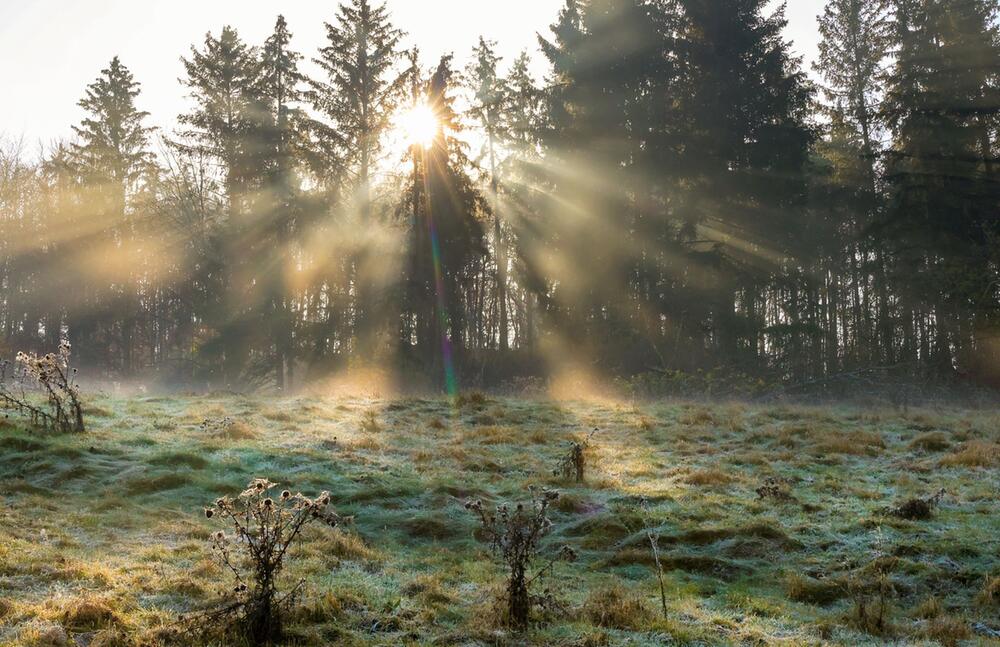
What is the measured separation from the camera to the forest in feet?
19.9

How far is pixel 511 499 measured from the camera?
953 cm

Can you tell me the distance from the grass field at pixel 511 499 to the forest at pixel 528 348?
6 cm

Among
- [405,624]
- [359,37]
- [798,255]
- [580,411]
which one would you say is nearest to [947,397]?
[798,255]

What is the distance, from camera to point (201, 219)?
33.3 metres

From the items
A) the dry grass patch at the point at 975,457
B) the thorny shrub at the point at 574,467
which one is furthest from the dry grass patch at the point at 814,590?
the dry grass patch at the point at 975,457

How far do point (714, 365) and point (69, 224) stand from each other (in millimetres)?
33433

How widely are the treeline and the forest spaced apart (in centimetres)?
15

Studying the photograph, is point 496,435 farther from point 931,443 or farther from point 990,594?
point 990,594

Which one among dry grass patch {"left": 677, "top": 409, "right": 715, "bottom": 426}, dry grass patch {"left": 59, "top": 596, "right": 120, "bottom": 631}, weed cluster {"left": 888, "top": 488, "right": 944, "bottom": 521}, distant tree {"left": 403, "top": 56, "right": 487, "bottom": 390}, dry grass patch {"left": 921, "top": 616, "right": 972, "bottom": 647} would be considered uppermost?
distant tree {"left": 403, "top": 56, "right": 487, "bottom": 390}

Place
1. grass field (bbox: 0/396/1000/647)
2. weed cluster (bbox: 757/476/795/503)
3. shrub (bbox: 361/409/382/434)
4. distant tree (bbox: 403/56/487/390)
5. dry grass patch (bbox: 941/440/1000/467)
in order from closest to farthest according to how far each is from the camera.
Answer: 1. grass field (bbox: 0/396/1000/647)
2. weed cluster (bbox: 757/476/795/503)
3. dry grass patch (bbox: 941/440/1000/467)
4. shrub (bbox: 361/409/382/434)
5. distant tree (bbox: 403/56/487/390)

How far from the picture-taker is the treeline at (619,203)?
84.6ft

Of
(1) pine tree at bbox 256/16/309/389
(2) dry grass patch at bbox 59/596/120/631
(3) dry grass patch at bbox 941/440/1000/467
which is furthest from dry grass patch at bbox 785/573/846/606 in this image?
(1) pine tree at bbox 256/16/309/389

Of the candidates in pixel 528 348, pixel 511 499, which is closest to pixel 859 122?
pixel 528 348

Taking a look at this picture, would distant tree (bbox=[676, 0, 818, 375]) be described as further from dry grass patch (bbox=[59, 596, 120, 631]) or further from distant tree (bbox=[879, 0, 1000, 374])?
dry grass patch (bbox=[59, 596, 120, 631])
